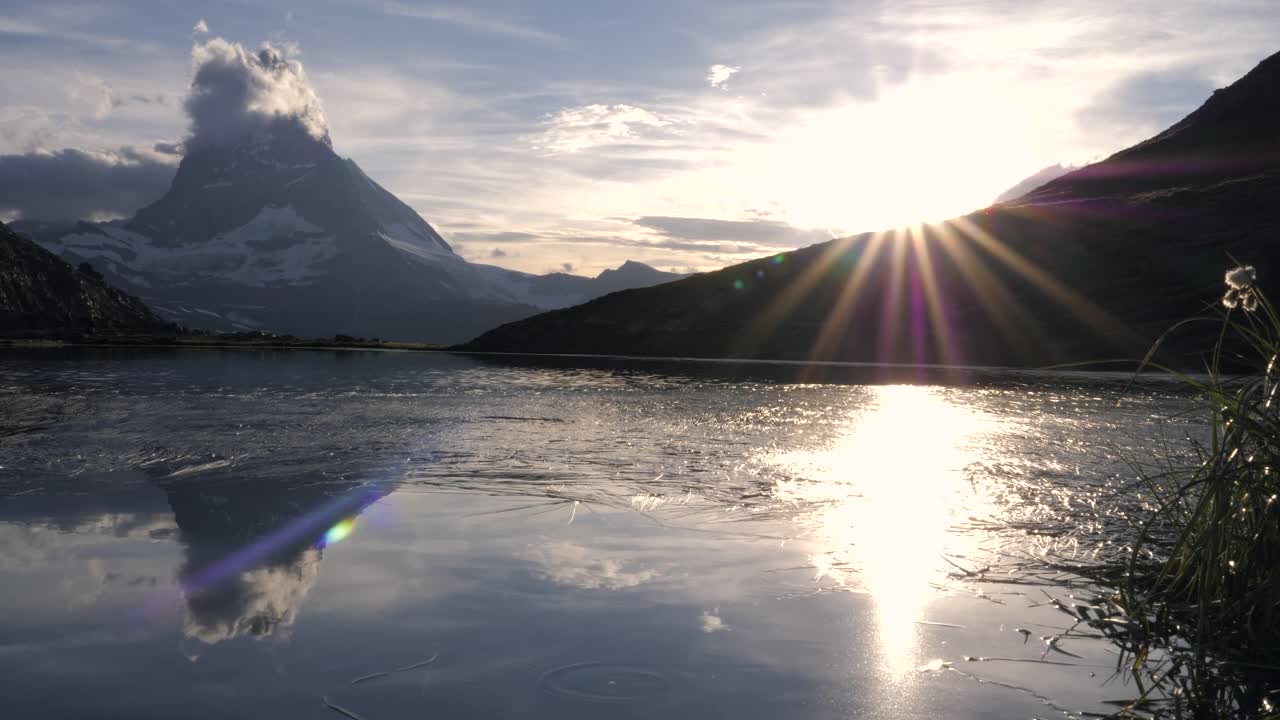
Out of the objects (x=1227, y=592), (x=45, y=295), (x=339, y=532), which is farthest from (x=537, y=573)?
(x=45, y=295)

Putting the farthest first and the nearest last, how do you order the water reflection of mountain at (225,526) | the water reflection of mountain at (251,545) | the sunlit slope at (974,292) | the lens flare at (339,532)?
1. the sunlit slope at (974,292)
2. the lens flare at (339,532)
3. the water reflection of mountain at (225,526)
4. the water reflection of mountain at (251,545)

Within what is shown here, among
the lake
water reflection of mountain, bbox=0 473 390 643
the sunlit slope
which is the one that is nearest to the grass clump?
the lake

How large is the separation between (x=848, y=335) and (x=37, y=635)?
12433 cm

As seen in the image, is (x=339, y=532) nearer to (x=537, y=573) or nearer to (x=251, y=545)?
(x=251, y=545)

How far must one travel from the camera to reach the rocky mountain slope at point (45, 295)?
16125 centimetres

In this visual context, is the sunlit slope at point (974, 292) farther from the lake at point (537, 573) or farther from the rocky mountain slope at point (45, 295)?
the lake at point (537, 573)

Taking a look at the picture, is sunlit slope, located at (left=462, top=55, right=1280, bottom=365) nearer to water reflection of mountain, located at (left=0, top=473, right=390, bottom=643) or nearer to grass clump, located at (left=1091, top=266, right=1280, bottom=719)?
water reflection of mountain, located at (left=0, top=473, right=390, bottom=643)

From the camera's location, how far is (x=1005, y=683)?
767cm

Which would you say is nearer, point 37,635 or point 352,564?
point 37,635

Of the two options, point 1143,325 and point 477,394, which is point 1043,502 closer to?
point 477,394

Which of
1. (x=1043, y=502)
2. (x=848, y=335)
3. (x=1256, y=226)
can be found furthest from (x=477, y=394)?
(x=1256, y=226)

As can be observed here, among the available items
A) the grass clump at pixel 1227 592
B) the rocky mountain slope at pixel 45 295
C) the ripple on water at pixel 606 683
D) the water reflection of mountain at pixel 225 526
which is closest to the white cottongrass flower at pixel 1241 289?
the grass clump at pixel 1227 592

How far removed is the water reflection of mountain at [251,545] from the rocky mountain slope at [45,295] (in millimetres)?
162763

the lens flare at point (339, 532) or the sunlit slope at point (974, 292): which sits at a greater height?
the sunlit slope at point (974, 292)
